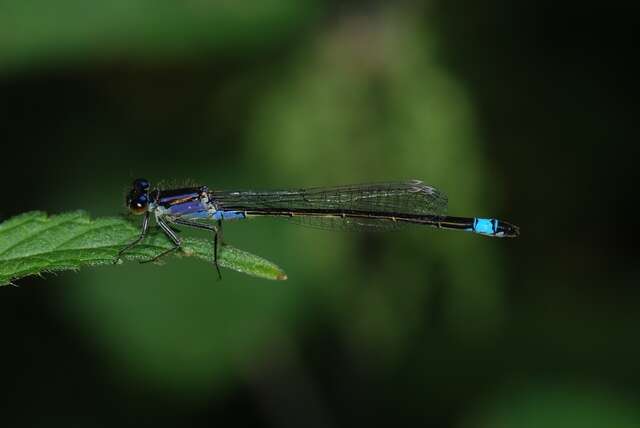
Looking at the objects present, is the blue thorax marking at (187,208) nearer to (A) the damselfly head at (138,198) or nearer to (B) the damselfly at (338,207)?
(B) the damselfly at (338,207)

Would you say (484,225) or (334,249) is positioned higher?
(484,225)

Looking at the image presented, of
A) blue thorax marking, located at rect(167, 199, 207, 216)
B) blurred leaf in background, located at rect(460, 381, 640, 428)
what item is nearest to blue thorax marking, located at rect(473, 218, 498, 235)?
blurred leaf in background, located at rect(460, 381, 640, 428)

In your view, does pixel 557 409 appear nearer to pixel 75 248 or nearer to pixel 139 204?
pixel 139 204

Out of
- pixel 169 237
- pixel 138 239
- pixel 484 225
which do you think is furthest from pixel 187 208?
pixel 484 225

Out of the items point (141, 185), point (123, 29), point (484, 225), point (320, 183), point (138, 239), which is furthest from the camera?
point (123, 29)

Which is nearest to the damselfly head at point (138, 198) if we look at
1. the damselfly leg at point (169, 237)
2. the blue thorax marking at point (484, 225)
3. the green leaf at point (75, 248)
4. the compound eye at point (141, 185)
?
the compound eye at point (141, 185)

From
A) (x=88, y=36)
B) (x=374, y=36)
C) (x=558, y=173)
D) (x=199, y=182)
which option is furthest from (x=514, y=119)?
(x=88, y=36)

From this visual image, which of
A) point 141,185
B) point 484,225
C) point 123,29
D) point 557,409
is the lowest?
point 557,409
